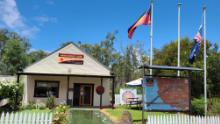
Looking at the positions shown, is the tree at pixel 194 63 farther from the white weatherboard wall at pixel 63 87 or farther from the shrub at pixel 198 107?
the white weatherboard wall at pixel 63 87

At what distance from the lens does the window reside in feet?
92.4

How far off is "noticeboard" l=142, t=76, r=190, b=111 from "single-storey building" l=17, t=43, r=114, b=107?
14.7m

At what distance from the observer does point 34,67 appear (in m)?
28.0

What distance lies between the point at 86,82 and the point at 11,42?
3158 centimetres

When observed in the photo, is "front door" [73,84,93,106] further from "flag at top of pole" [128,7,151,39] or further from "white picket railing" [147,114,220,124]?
"white picket railing" [147,114,220,124]

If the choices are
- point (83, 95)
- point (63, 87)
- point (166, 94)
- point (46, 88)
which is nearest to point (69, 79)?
point (63, 87)

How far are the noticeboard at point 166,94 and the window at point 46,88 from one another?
16.9 metres

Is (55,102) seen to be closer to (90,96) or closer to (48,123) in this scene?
(90,96)

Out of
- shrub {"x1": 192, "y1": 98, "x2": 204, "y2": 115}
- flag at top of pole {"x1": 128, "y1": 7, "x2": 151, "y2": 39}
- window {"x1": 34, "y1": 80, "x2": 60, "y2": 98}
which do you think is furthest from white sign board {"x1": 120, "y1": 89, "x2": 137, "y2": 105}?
flag at top of pole {"x1": 128, "y1": 7, "x2": 151, "y2": 39}

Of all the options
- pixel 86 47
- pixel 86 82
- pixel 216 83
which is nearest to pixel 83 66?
pixel 86 82

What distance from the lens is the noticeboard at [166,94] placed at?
12.7m

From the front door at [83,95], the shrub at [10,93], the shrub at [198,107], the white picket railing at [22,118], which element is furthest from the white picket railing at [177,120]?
the front door at [83,95]

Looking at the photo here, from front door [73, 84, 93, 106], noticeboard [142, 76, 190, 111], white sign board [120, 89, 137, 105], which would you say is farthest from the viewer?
white sign board [120, 89, 137, 105]

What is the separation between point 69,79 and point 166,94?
17.1m
